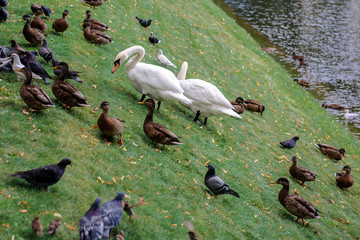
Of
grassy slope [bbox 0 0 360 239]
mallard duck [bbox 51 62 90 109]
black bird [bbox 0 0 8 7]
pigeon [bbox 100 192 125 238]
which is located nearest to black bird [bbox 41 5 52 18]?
grassy slope [bbox 0 0 360 239]

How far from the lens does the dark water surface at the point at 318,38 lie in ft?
92.6

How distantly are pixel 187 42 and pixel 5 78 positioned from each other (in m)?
14.3

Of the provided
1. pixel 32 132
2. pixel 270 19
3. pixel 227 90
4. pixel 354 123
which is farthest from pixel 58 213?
pixel 270 19

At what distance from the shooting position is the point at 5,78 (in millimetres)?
10117

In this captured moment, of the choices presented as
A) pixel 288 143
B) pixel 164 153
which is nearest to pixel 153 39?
pixel 288 143

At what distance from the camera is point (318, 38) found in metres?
38.5

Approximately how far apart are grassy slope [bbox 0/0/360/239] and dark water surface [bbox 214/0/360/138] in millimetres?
6735

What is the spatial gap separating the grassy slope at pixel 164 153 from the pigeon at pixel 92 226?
1.45ft

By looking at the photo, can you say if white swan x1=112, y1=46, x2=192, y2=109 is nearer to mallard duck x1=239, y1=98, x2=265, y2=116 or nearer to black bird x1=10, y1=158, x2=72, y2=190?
black bird x1=10, y1=158, x2=72, y2=190

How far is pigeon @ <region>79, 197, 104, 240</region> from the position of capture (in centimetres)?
550

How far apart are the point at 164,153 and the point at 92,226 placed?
189 inches

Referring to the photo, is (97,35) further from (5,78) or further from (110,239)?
(110,239)

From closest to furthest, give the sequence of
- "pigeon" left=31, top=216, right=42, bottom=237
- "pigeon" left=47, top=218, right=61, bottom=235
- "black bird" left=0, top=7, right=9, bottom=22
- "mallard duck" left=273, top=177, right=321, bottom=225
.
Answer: "pigeon" left=31, top=216, right=42, bottom=237 → "pigeon" left=47, top=218, right=61, bottom=235 → "mallard duck" left=273, top=177, right=321, bottom=225 → "black bird" left=0, top=7, right=9, bottom=22

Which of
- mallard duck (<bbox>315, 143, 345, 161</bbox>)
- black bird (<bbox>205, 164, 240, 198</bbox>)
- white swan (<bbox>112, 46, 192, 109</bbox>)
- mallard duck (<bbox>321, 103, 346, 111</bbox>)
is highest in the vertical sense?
white swan (<bbox>112, 46, 192, 109</bbox>)
